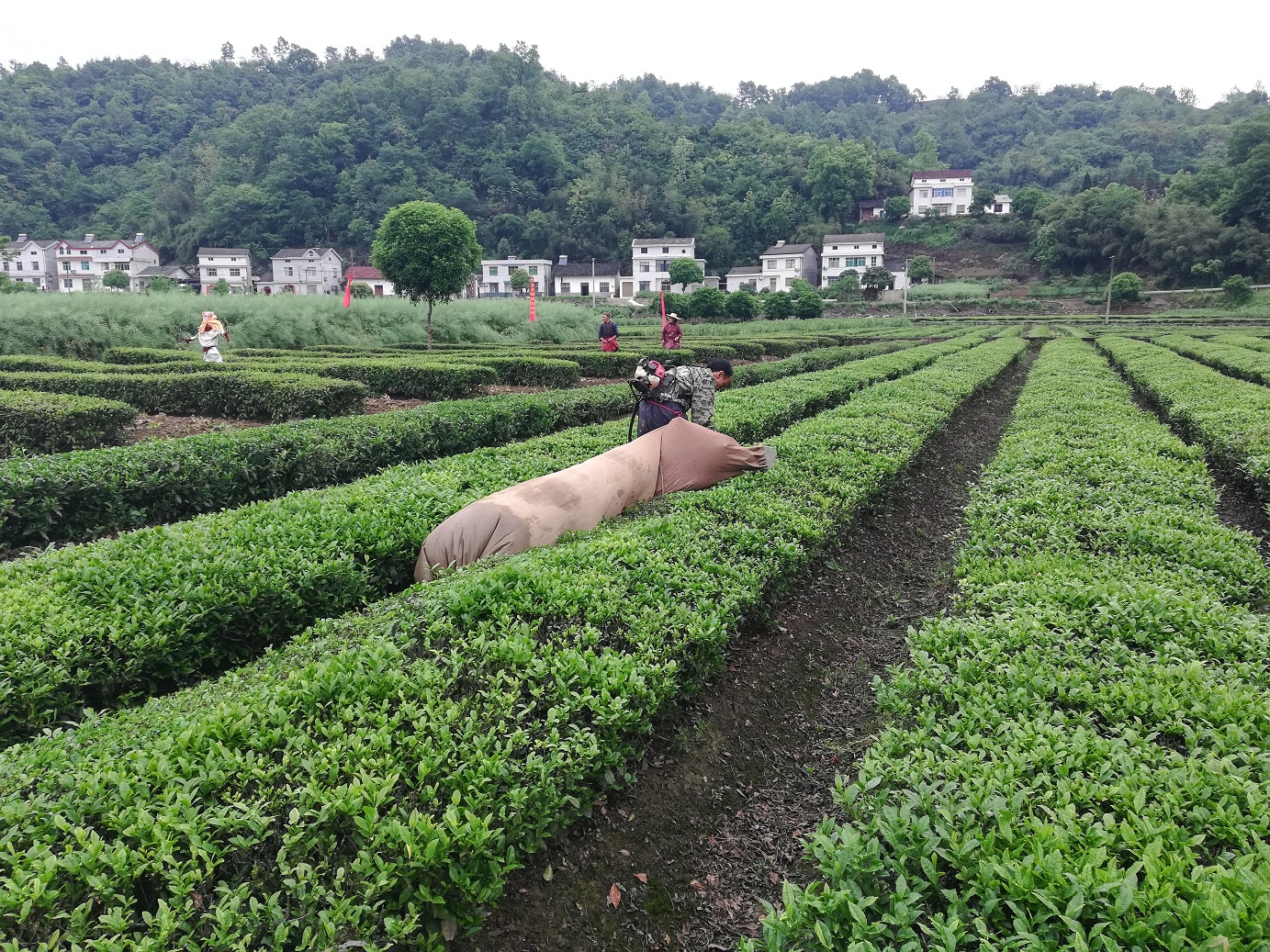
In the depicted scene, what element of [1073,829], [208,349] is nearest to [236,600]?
[1073,829]

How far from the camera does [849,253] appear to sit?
8175 centimetres

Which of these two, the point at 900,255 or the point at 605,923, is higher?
the point at 900,255

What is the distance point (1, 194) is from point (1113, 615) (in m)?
113

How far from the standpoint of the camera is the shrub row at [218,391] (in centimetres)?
1191

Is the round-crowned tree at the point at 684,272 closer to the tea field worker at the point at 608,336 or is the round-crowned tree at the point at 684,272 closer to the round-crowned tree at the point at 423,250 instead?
the round-crowned tree at the point at 423,250

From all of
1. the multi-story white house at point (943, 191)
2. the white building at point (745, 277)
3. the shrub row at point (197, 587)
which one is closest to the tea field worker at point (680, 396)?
the shrub row at point (197, 587)

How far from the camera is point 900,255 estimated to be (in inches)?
3238

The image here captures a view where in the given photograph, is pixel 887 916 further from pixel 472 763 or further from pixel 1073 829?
pixel 472 763

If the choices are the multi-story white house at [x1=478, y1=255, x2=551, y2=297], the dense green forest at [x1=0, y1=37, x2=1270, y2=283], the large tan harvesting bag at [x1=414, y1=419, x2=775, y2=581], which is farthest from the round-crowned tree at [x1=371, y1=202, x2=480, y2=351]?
the dense green forest at [x1=0, y1=37, x2=1270, y2=283]

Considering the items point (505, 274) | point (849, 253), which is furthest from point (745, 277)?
point (505, 274)

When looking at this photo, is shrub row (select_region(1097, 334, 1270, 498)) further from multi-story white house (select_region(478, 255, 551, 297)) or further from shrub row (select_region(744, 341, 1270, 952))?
multi-story white house (select_region(478, 255, 551, 297))

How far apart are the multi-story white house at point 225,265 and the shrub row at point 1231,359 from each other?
77.3 metres

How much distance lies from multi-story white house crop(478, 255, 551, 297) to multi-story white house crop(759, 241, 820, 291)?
24086 mm

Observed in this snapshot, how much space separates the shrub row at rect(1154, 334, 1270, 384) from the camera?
15.8 m
